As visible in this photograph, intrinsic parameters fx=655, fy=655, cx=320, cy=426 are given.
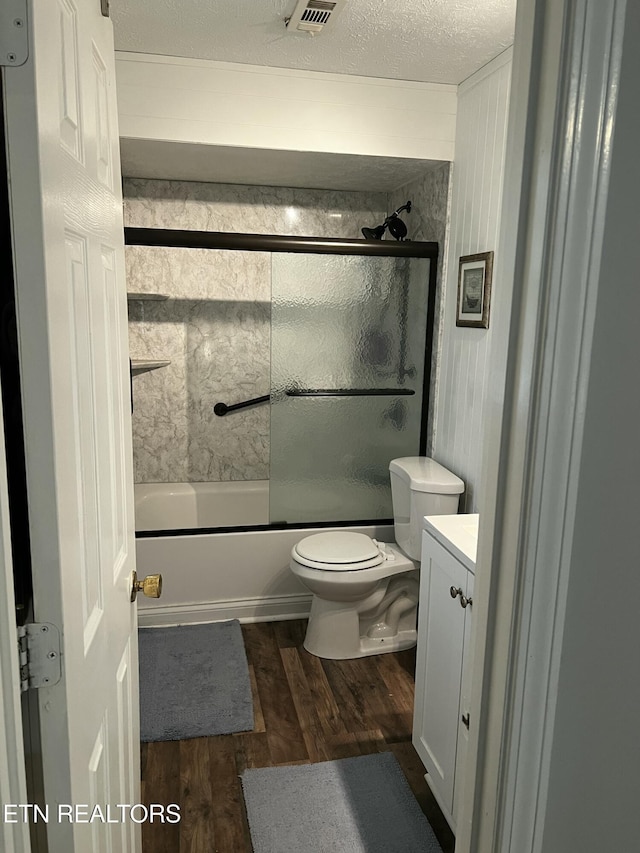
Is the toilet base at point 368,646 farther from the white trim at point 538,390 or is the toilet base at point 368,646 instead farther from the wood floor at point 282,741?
the white trim at point 538,390

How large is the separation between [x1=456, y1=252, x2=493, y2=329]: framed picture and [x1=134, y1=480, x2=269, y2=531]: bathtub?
1.61 m

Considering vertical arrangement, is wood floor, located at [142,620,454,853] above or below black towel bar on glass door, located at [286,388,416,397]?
below

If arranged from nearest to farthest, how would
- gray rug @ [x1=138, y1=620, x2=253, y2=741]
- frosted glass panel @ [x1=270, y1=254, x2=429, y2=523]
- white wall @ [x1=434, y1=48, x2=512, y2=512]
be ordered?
gray rug @ [x1=138, y1=620, x2=253, y2=741] < white wall @ [x1=434, y1=48, x2=512, y2=512] < frosted glass panel @ [x1=270, y1=254, x2=429, y2=523]

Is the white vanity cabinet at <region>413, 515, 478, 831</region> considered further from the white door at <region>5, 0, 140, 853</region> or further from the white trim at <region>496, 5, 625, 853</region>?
the white door at <region>5, 0, 140, 853</region>

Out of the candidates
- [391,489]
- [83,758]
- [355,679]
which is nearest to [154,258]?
[391,489]

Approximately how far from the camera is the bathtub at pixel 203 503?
3650 mm

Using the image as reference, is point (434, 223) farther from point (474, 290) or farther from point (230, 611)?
point (230, 611)

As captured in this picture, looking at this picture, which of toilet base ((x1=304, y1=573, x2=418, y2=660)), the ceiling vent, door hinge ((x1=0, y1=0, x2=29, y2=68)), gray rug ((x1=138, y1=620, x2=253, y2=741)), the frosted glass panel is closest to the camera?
door hinge ((x1=0, y1=0, x2=29, y2=68))

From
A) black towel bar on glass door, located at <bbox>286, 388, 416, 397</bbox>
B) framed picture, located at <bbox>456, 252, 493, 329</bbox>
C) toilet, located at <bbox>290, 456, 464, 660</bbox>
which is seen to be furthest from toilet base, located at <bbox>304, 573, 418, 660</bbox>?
framed picture, located at <bbox>456, 252, 493, 329</bbox>

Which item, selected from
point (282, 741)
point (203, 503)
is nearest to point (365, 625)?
point (282, 741)

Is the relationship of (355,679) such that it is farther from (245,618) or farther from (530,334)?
(530,334)

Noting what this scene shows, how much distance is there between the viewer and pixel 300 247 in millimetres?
2898

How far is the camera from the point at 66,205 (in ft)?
2.93

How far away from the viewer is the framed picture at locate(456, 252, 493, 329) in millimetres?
2633
